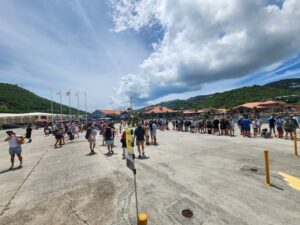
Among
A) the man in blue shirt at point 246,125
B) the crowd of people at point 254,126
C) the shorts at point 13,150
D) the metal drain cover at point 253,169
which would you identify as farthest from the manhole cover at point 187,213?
the man in blue shirt at point 246,125

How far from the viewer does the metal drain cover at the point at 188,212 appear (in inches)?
147

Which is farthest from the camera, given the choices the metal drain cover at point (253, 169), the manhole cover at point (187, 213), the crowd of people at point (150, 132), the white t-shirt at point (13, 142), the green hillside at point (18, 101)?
the green hillside at point (18, 101)

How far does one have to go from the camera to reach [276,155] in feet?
27.8

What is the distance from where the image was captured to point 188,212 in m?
4.04

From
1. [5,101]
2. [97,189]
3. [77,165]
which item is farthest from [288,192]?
[5,101]

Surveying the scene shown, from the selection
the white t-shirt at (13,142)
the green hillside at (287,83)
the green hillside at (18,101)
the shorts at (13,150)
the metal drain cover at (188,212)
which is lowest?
the metal drain cover at (188,212)

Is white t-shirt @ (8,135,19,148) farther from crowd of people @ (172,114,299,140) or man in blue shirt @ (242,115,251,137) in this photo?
man in blue shirt @ (242,115,251,137)

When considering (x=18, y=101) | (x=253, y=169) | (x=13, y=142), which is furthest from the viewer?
(x=18, y=101)

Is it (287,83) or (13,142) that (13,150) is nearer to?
(13,142)

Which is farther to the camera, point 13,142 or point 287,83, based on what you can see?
point 287,83

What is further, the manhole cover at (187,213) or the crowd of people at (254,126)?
the crowd of people at (254,126)

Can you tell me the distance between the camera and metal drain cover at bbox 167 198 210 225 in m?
3.74

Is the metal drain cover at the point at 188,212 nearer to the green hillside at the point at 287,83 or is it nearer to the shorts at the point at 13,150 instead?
the shorts at the point at 13,150

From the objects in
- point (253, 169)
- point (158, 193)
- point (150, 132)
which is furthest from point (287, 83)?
point (158, 193)
